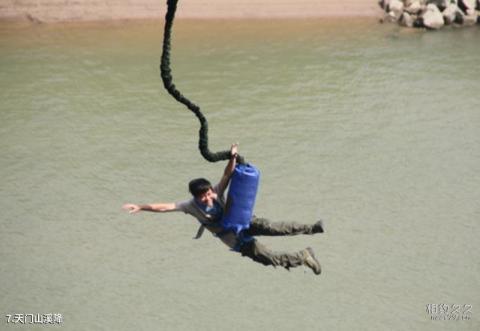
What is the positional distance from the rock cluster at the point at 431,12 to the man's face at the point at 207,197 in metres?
13.5

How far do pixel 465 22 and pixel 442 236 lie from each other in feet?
35.2

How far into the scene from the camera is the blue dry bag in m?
7.03

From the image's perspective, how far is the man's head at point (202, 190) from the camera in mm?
6977

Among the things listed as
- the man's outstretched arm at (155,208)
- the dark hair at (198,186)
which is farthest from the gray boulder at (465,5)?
the man's outstretched arm at (155,208)

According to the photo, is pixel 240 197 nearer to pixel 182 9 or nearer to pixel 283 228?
pixel 283 228

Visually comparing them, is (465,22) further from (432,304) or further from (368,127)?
(432,304)

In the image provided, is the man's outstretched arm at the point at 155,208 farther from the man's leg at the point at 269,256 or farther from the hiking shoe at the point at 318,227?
the hiking shoe at the point at 318,227

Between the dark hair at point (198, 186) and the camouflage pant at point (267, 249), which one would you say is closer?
the dark hair at point (198, 186)

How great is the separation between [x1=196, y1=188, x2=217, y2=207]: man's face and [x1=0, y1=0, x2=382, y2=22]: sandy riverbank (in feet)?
39.3

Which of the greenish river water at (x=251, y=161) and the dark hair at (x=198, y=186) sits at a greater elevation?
the dark hair at (x=198, y=186)

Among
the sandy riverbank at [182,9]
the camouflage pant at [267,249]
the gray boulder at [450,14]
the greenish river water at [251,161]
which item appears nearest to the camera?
the camouflage pant at [267,249]

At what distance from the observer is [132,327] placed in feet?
29.9

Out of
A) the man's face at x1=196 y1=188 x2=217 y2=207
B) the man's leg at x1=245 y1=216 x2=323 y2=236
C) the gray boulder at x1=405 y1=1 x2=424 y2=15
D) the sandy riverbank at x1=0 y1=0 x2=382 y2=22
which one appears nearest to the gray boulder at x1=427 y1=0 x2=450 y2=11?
the gray boulder at x1=405 y1=1 x2=424 y2=15

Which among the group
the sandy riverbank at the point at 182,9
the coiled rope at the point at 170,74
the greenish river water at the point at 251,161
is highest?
the coiled rope at the point at 170,74
